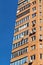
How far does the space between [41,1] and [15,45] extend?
12312 mm

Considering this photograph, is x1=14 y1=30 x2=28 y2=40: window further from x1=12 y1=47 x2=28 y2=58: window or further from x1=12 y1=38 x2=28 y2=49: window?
x1=12 y1=47 x2=28 y2=58: window

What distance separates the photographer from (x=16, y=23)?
2734 inches

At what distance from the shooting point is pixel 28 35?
63344 mm

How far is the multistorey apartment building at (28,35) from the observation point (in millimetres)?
59419

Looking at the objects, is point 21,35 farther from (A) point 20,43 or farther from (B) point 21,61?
(B) point 21,61

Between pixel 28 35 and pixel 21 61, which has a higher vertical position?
pixel 28 35

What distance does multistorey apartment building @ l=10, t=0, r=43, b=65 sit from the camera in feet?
195

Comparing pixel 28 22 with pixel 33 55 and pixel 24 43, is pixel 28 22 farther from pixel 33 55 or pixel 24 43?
pixel 33 55

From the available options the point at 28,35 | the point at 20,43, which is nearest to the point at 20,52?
the point at 20,43

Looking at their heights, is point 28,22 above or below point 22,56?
above

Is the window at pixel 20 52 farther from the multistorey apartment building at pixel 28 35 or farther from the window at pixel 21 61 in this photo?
the window at pixel 21 61

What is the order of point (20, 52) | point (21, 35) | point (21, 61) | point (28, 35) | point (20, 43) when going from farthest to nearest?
point (21, 35)
point (20, 43)
point (28, 35)
point (20, 52)
point (21, 61)

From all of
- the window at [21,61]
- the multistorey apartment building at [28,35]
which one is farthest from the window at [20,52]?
the window at [21,61]

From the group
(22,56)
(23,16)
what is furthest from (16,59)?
(23,16)
